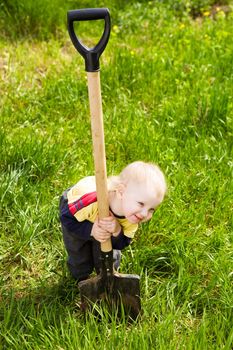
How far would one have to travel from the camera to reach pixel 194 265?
3057 mm

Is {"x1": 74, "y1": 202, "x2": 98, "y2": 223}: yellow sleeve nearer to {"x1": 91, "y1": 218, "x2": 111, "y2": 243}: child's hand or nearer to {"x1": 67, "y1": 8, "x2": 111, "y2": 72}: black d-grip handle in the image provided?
{"x1": 91, "y1": 218, "x2": 111, "y2": 243}: child's hand

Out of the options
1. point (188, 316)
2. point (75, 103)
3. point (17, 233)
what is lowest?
point (188, 316)

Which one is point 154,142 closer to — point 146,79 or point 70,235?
point 146,79

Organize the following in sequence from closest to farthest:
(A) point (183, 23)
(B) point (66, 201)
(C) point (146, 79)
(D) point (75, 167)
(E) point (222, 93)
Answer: (B) point (66, 201) → (D) point (75, 167) → (E) point (222, 93) → (C) point (146, 79) → (A) point (183, 23)

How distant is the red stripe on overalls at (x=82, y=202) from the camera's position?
2.67 meters

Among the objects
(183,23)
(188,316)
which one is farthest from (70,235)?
(183,23)

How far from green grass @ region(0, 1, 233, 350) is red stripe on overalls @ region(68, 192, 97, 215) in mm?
469

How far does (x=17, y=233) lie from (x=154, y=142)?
1.12m

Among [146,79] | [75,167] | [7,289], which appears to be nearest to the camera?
[7,289]

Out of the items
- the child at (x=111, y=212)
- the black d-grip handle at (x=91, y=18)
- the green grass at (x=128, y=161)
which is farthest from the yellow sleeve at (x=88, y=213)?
the black d-grip handle at (x=91, y=18)

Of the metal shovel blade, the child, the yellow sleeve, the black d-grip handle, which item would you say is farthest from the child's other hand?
the black d-grip handle

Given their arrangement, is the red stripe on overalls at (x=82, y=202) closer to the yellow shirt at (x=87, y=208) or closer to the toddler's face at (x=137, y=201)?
the yellow shirt at (x=87, y=208)

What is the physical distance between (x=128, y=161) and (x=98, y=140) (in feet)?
4.81

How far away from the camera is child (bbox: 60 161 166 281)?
8.25ft
